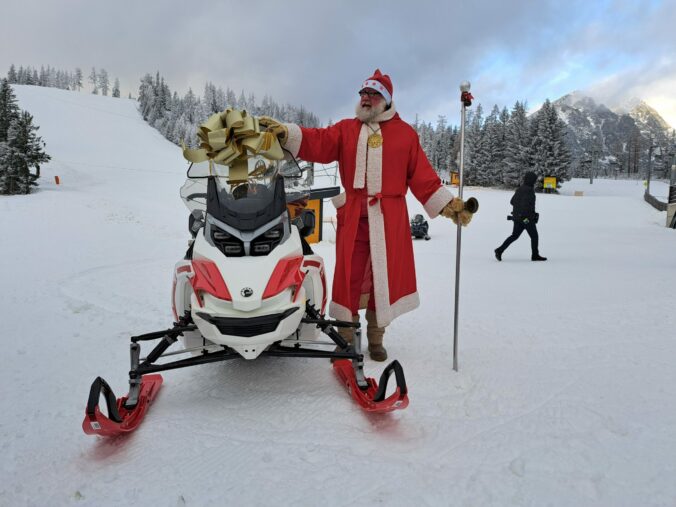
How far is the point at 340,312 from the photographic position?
3521mm

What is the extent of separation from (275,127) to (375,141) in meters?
0.81

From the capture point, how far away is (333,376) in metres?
3.24

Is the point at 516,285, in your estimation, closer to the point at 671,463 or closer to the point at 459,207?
the point at 459,207

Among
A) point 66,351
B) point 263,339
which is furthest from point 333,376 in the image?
point 66,351

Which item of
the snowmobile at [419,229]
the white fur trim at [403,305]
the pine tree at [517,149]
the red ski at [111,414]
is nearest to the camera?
the red ski at [111,414]

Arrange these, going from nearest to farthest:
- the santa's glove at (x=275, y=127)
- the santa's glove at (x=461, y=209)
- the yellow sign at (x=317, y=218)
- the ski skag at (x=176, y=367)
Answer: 1. the ski skag at (x=176, y=367)
2. the santa's glove at (x=275, y=127)
3. the santa's glove at (x=461, y=209)
4. the yellow sign at (x=317, y=218)

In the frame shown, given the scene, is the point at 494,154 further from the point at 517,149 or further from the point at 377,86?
the point at 377,86

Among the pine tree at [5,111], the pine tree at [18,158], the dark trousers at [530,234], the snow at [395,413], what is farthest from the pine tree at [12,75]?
the dark trousers at [530,234]

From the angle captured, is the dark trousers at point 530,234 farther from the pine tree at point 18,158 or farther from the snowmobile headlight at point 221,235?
the pine tree at point 18,158

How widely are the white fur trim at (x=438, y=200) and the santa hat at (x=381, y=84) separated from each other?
0.86 meters

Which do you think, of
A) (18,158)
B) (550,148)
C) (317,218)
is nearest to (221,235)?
(317,218)

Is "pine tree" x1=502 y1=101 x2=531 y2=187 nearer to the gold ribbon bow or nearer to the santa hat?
the santa hat

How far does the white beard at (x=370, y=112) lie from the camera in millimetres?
3505

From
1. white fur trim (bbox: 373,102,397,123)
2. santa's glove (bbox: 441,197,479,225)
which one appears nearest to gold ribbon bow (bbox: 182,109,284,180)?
white fur trim (bbox: 373,102,397,123)
